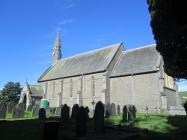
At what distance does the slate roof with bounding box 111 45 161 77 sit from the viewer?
33.0 metres

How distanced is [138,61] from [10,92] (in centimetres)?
3293

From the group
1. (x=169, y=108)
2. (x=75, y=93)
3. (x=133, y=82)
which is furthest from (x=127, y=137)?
(x=75, y=93)

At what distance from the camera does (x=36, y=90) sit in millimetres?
47406

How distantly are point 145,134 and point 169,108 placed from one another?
20.8 metres

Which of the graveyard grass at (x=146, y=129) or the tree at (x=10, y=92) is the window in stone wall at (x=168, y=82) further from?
the tree at (x=10, y=92)

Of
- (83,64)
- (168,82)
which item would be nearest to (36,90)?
(83,64)

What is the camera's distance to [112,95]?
3622 cm

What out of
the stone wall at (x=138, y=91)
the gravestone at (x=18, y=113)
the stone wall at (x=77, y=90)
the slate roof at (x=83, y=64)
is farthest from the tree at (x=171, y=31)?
the slate roof at (x=83, y=64)

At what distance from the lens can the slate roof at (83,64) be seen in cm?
3887

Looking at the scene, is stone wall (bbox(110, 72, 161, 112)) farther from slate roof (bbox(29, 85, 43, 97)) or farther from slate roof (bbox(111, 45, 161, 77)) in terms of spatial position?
slate roof (bbox(29, 85, 43, 97))

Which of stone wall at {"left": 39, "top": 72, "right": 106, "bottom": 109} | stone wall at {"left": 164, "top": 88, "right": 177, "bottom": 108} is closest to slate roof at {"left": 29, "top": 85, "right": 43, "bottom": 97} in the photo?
stone wall at {"left": 39, "top": 72, "right": 106, "bottom": 109}

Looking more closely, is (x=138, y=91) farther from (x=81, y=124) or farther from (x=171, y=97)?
(x=81, y=124)

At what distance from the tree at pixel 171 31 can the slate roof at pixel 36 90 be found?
35352 mm

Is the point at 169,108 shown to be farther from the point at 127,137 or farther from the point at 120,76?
the point at 127,137
